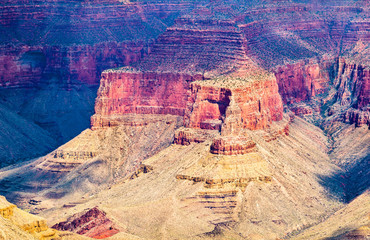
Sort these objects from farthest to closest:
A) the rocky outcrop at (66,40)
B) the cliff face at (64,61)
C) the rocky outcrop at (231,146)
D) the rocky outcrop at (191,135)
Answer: the rocky outcrop at (66,40)
the cliff face at (64,61)
the rocky outcrop at (191,135)
the rocky outcrop at (231,146)

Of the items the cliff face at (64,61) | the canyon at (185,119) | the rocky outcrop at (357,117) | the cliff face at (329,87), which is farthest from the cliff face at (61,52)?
the rocky outcrop at (357,117)

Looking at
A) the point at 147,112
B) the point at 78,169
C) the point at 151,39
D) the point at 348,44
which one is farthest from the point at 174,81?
the point at 348,44

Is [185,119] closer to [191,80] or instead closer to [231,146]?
[231,146]

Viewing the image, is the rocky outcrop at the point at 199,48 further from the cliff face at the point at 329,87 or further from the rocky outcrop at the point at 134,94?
the cliff face at the point at 329,87

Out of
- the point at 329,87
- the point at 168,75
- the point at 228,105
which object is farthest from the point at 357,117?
the point at 228,105

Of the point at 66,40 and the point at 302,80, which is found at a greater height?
the point at 66,40

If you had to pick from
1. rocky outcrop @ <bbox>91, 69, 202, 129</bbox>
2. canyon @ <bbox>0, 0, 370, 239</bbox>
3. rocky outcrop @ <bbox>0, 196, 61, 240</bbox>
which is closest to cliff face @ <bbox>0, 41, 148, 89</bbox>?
canyon @ <bbox>0, 0, 370, 239</bbox>

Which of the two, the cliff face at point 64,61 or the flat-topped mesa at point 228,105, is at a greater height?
the flat-topped mesa at point 228,105

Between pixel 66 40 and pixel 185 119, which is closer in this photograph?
pixel 185 119
